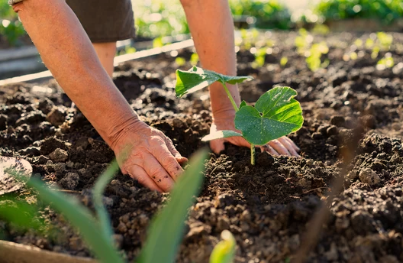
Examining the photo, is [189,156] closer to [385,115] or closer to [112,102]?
[112,102]

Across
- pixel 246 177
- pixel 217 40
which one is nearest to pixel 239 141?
pixel 246 177

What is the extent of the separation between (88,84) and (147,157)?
1.00 ft

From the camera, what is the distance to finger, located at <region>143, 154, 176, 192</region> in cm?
157

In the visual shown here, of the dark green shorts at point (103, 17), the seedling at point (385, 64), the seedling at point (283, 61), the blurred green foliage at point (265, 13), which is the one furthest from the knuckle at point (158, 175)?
the blurred green foliage at point (265, 13)

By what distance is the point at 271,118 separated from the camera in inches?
64.4

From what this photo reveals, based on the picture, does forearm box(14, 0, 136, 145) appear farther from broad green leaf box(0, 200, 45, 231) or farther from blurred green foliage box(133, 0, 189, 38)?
blurred green foliage box(133, 0, 189, 38)

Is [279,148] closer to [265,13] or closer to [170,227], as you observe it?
[170,227]

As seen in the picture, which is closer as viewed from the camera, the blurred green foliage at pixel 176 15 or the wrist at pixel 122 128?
the wrist at pixel 122 128

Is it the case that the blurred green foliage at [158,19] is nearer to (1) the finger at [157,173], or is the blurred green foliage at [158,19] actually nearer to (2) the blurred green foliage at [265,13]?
(2) the blurred green foliage at [265,13]

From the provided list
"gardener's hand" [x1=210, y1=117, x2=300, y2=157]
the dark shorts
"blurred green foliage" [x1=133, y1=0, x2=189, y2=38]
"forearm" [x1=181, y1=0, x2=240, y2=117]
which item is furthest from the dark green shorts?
"blurred green foliage" [x1=133, y1=0, x2=189, y2=38]

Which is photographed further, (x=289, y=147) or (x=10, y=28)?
(x=10, y=28)

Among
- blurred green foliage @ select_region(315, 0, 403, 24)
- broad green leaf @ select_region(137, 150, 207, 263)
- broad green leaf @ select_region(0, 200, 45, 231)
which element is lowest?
blurred green foliage @ select_region(315, 0, 403, 24)

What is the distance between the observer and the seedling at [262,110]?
1.58 meters

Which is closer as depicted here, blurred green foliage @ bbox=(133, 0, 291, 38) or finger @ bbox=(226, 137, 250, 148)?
finger @ bbox=(226, 137, 250, 148)
